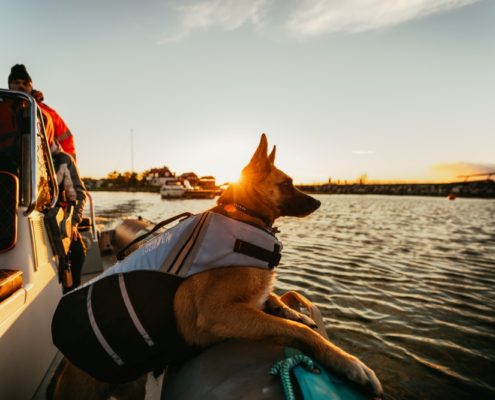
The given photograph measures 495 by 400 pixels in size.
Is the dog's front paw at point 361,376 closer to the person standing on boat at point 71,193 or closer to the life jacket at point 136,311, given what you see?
the life jacket at point 136,311

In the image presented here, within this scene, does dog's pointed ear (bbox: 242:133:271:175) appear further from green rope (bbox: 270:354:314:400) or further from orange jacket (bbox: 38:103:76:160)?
orange jacket (bbox: 38:103:76:160)

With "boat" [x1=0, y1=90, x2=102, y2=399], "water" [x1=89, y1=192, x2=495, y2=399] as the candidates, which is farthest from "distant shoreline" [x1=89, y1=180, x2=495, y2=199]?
"boat" [x1=0, y1=90, x2=102, y2=399]

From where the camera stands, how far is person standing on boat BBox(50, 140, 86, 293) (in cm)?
380

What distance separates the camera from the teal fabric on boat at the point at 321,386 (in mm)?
1116

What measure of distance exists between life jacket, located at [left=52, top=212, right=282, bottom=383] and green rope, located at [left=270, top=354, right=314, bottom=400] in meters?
0.74

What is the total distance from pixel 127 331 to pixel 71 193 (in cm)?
300

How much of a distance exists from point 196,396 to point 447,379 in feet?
12.2

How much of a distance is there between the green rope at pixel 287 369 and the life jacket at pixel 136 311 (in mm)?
743

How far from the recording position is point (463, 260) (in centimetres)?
877

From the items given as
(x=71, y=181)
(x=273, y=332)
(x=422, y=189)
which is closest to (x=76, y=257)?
(x=71, y=181)

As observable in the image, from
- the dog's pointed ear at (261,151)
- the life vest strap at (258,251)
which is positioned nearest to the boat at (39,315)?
the life vest strap at (258,251)

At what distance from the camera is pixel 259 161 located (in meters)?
2.83

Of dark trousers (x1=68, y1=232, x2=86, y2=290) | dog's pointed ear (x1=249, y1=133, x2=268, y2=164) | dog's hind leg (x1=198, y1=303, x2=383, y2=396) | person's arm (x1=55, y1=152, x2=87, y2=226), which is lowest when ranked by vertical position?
dark trousers (x1=68, y1=232, x2=86, y2=290)

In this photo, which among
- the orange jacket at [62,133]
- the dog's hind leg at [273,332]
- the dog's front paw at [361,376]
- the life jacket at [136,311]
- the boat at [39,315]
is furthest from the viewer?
the orange jacket at [62,133]
